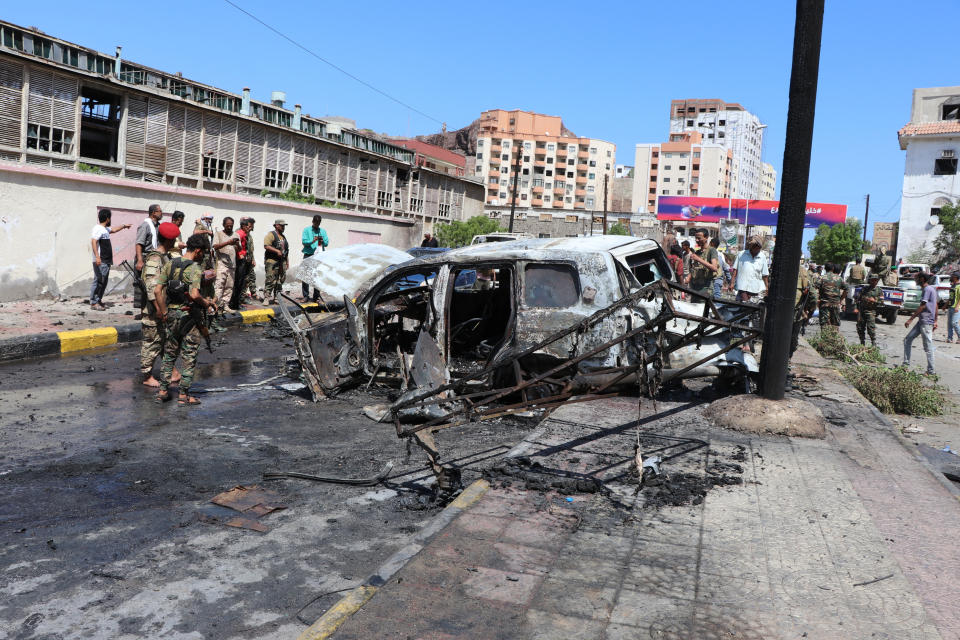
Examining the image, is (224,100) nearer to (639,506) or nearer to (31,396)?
(31,396)

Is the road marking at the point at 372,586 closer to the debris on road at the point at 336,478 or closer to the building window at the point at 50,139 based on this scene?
the debris on road at the point at 336,478

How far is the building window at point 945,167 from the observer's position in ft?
191

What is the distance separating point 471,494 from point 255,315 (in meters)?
10.2

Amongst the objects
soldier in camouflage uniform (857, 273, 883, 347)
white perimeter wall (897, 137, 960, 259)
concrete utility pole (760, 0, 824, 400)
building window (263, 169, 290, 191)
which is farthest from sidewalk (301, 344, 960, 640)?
white perimeter wall (897, 137, 960, 259)

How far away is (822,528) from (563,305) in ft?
9.45

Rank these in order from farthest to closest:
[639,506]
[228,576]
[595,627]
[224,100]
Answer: [224,100], [639,506], [228,576], [595,627]

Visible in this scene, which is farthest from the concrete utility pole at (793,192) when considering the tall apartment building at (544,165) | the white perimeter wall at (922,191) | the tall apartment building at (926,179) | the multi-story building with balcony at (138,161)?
the tall apartment building at (544,165)

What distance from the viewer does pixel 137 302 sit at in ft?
39.2

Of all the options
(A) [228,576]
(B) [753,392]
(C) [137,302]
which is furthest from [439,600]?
(C) [137,302]

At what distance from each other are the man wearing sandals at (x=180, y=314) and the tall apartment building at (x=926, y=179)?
212 feet

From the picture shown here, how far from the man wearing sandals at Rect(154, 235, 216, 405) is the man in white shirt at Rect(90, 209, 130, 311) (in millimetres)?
5953

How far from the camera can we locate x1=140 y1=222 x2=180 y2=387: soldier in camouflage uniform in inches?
276

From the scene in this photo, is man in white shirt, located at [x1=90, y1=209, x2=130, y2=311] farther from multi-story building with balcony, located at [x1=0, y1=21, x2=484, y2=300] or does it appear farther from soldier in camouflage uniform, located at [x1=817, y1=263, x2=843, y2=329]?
soldier in camouflage uniform, located at [x1=817, y1=263, x2=843, y2=329]

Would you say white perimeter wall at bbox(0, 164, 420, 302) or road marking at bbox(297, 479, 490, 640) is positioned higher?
white perimeter wall at bbox(0, 164, 420, 302)
